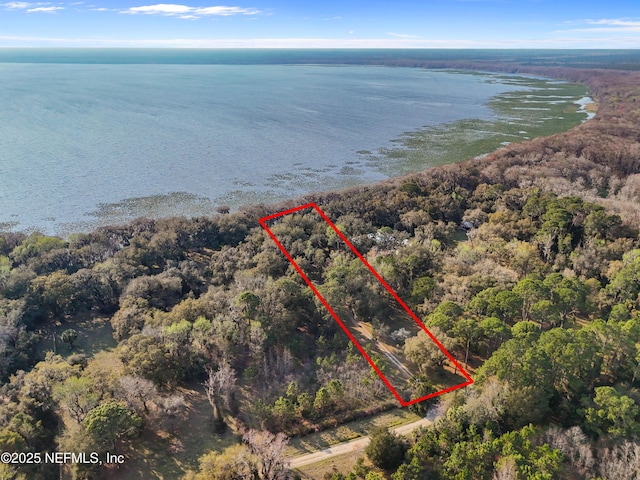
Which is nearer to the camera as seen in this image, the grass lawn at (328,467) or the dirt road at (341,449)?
the grass lawn at (328,467)

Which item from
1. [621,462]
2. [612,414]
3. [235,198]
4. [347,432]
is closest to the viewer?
[621,462]

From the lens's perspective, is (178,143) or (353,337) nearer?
(353,337)

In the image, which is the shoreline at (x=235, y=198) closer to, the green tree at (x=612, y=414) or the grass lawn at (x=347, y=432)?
the grass lawn at (x=347, y=432)

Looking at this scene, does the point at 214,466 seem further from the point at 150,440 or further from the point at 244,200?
the point at 244,200

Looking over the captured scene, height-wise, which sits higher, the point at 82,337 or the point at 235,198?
the point at 235,198

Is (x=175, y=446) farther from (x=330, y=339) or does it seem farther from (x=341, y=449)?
(x=330, y=339)

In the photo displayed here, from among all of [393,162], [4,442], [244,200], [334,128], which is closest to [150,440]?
[4,442]

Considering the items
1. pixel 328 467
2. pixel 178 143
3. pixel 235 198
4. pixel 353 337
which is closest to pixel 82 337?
pixel 353 337

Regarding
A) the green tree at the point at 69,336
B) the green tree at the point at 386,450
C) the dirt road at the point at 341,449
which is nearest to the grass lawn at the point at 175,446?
the dirt road at the point at 341,449
